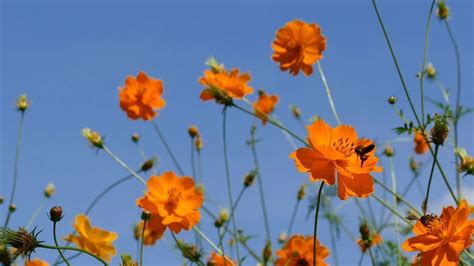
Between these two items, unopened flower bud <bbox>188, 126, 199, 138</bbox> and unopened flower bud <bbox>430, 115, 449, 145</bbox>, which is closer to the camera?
unopened flower bud <bbox>430, 115, 449, 145</bbox>

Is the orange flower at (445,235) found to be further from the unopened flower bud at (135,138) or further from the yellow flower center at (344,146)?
the unopened flower bud at (135,138)

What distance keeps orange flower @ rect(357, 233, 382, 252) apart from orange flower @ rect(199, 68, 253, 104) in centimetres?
75

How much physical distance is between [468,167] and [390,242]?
1.32 m

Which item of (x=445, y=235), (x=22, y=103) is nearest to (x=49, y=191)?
(x=22, y=103)

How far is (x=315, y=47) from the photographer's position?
2963 mm

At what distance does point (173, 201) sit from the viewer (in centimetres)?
249

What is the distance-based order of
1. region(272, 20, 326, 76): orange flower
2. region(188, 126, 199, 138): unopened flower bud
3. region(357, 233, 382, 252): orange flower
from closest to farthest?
region(357, 233, 382, 252): orange flower → region(272, 20, 326, 76): orange flower → region(188, 126, 199, 138): unopened flower bud

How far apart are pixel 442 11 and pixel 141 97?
4.71 ft

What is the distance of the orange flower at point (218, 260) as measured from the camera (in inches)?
93.8

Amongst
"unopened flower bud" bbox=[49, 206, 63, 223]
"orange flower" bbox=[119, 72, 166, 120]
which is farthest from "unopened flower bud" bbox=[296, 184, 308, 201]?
"unopened flower bud" bbox=[49, 206, 63, 223]

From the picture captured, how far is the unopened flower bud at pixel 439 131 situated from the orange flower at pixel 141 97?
5.91 feet

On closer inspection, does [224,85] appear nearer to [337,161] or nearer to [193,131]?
[193,131]

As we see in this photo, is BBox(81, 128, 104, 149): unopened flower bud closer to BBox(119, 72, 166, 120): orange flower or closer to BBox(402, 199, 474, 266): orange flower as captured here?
BBox(119, 72, 166, 120): orange flower

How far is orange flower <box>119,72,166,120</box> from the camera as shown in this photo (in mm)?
3373
